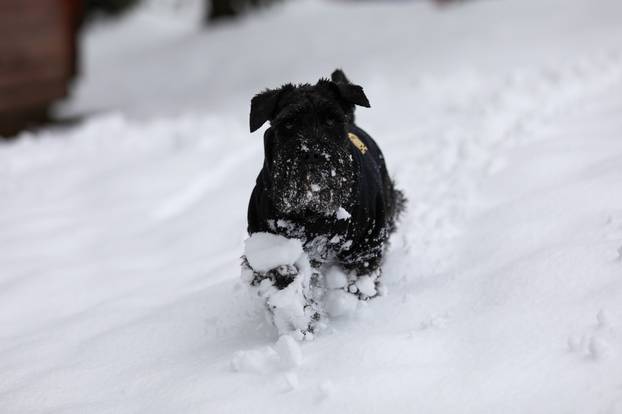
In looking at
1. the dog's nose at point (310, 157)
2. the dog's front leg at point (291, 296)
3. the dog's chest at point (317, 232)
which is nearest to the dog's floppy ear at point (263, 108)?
the dog's nose at point (310, 157)

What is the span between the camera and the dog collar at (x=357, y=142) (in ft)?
13.1

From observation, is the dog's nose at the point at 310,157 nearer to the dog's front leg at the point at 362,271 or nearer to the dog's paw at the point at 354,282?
the dog's front leg at the point at 362,271

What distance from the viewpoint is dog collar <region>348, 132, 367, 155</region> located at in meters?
4.00

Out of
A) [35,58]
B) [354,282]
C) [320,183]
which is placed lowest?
[354,282]

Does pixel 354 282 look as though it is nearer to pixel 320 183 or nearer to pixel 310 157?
pixel 320 183

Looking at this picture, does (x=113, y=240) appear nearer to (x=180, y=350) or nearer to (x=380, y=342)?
(x=180, y=350)

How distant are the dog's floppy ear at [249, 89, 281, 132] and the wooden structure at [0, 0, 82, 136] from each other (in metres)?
10.0

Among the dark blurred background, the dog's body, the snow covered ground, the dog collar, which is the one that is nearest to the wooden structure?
the dark blurred background

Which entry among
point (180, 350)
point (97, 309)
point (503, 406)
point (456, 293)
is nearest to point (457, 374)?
point (503, 406)

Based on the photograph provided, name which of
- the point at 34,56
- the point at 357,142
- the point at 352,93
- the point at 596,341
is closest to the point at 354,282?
the point at 357,142

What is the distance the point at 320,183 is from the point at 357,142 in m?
0.90

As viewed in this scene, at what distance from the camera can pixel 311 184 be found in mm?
3291

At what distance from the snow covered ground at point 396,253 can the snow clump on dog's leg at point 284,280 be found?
0.17 m

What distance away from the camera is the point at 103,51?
2205 cm
